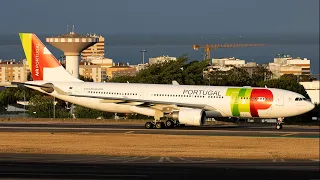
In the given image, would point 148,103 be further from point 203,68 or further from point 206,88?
point 203,68

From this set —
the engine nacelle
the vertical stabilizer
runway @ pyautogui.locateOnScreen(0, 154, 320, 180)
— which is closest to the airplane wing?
the engine nacelle

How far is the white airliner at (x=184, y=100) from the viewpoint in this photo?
63.1 m

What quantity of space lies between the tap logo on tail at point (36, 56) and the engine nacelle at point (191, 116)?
521 inches

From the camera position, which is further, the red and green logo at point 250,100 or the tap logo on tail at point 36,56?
the tap logo on tail at point 36,56

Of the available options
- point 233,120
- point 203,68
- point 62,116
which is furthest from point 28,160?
point 203,68

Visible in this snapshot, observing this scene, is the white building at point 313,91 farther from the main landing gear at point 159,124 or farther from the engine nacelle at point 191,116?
the engine nacelle at point 191,116

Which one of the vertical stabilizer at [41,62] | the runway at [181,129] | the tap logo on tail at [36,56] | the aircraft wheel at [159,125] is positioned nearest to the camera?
the runway at [181,129]

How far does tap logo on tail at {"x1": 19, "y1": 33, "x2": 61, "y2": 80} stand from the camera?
71.6m

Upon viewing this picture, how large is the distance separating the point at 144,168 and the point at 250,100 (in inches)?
1066

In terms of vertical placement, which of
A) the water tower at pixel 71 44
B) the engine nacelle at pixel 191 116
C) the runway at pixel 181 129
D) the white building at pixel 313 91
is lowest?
the runway at pixel 181 129

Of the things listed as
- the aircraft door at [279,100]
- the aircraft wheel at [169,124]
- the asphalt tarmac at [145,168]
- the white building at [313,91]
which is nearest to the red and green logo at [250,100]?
the aircraft door at [279,100]

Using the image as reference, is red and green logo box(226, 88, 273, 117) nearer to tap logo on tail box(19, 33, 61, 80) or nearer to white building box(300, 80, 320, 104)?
tap logo on tail box(19, 33, 61, 80)

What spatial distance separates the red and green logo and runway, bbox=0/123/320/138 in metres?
1.45

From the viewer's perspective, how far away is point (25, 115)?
3182 inches
